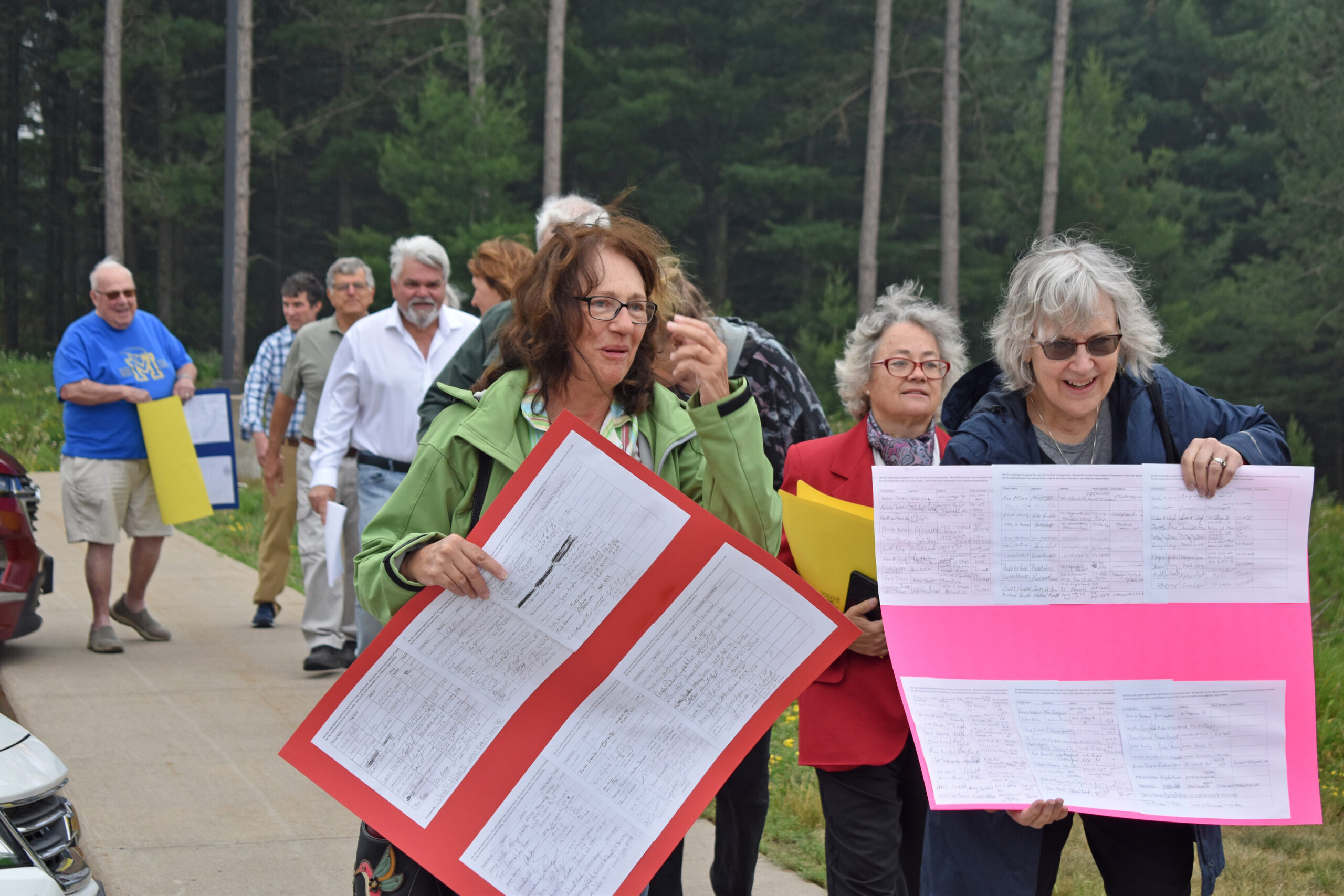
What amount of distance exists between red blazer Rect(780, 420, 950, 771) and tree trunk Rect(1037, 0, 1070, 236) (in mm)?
29500

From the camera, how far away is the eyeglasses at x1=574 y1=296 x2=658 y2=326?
8.71 ft

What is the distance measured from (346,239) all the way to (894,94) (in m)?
15.3

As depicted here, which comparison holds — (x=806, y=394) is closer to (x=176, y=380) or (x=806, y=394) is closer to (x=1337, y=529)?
(x=176, y=380)

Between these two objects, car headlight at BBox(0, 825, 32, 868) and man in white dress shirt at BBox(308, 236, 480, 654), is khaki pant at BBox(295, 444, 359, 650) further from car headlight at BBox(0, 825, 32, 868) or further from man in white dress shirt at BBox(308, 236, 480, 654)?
car headlight at BBox(0, 825, 32, 868)

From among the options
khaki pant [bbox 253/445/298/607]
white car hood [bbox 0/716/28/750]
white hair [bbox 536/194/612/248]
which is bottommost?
khaki pant [bbox 253/445/298/607]

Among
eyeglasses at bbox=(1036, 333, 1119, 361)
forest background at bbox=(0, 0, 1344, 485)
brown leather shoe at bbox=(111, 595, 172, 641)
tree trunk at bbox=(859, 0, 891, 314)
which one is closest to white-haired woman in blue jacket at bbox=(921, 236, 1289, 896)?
eyeglasses at bbox=(1036, 333, 1119, 361)

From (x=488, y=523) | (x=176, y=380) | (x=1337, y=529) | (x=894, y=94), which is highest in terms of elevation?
(x=894, y=94)

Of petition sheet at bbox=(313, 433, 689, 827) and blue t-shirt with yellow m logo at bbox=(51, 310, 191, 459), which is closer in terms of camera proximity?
petition sheet at bbox=(313, 433, 689, 827)

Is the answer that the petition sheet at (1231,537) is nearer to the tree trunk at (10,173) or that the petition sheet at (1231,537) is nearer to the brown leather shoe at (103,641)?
the brown leather shoe at (103,641)

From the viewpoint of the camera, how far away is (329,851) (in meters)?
4.80

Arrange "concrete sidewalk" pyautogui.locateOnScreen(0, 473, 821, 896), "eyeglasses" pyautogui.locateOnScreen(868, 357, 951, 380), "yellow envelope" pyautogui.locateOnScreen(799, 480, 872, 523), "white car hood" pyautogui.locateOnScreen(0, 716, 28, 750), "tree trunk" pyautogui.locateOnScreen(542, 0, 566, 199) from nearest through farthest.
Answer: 1. "white car hood" pyautogui.locateOnScreen(0, 716, 28, 750)
2. "yellow envelope" pyautogui.locateOnScreen(799, 480, 872, 523)
3. "eyeglasses" pyautogui.locateOnScreen(868, 357, 951, 380)
4. "concrete sidewalk" pyautogui.locateOnScreen(0, 473, 821, 896)
5. "tree trunk" pyautogui.locateOnScreen(542, 0, 566, 199)

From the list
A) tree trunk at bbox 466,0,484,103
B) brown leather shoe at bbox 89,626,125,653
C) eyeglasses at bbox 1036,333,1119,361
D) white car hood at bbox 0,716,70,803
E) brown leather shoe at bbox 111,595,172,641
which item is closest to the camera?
eyeglasses at bbox 1036,333,1119,361

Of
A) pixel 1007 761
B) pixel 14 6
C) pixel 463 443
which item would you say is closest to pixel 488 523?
pixel 463 443

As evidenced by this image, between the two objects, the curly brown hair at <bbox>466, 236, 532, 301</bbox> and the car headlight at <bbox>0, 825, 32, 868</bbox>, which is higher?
the curly brown hair at <bbox>466, 236, 532, 301</bbox>
